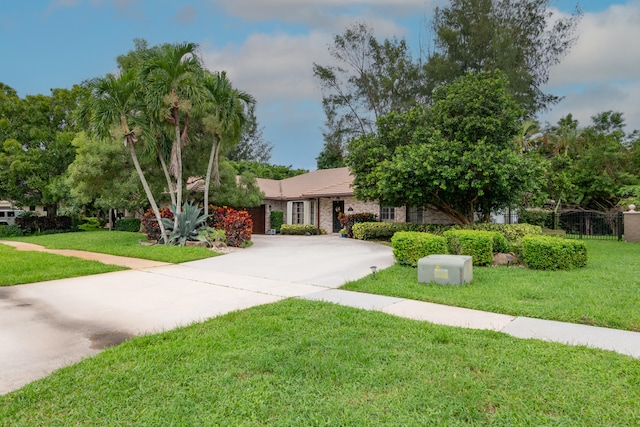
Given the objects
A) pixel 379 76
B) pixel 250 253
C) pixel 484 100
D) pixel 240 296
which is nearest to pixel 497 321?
pixel 240 296

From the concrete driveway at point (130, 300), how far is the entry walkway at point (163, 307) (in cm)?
1

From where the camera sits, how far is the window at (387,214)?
63.5ft

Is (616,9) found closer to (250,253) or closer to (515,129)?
(515,129)

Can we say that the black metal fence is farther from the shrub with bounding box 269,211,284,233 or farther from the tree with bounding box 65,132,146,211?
the tree with bounding box 65,132,146,211

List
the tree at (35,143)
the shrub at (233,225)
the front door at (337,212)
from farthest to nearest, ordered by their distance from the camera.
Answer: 1. the tree at (35,143)
2. the front door at (337,212)
3. the shrub at (233,225)

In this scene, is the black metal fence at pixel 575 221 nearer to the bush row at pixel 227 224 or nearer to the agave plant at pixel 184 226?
the bush row at pixel 227 224

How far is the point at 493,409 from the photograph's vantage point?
2.79 meters

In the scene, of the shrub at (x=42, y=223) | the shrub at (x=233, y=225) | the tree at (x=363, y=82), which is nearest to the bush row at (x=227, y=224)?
the shrub at (x=233, y=225)

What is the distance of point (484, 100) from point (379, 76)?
1542 cm

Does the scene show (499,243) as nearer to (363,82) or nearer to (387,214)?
(387,214)

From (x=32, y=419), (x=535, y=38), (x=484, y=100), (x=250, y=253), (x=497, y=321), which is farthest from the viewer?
(x=535, y=38)

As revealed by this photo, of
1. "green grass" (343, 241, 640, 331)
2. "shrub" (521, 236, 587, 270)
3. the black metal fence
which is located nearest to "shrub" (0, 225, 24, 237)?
"green grass" (343, 241, 640, 331)

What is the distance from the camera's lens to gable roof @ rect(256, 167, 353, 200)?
2106cm

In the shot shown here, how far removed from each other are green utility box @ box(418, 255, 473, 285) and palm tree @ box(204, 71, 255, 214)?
30.2 ft
